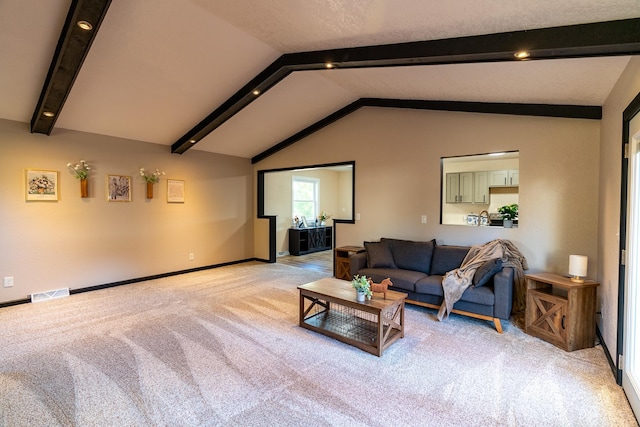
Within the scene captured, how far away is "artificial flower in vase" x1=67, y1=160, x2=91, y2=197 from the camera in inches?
180

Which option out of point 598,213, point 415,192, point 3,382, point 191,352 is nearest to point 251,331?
point 191,352

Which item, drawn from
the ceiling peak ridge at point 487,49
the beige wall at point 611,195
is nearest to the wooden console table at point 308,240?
the ceiling peak ridge at point 487,49

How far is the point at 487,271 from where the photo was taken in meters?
3.44

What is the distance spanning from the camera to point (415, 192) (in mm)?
4898

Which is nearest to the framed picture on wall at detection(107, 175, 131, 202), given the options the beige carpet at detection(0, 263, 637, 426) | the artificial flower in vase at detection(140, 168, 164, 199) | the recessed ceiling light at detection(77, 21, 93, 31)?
the artificial flower in vase at detection(140, 168, 164, 199)

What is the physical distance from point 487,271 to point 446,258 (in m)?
0.75

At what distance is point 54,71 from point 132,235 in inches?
116

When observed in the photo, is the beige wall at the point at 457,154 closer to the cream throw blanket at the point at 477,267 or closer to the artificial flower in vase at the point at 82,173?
the cream throw blanket at the point at 477,267

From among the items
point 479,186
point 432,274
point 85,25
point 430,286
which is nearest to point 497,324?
point 430,286

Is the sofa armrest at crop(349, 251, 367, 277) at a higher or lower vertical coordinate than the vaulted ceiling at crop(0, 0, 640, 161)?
lower

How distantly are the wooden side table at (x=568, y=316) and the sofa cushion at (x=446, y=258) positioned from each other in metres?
1.01

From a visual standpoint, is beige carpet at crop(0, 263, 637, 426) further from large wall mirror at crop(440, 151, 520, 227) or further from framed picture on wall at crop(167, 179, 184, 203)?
large wall mirror at crop(440, 151, 520, 227)

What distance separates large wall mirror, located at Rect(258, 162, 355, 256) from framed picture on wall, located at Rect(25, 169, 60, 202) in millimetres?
3820

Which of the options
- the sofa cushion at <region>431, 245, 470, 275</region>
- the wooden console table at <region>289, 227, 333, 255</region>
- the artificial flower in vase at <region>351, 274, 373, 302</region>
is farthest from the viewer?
the wooden console table at <region>289, 227, 333, 255</region>
